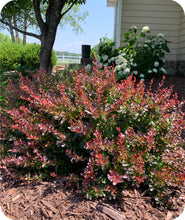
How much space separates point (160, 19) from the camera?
24.3 ft

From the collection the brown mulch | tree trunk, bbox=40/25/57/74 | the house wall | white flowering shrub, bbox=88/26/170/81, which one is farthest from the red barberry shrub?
the house wall

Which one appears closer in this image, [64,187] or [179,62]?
[64,187]

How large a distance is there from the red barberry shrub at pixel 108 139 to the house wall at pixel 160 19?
547 cm

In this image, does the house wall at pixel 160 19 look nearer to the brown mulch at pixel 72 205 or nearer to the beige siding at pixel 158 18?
the beige siding at pixel 158 18

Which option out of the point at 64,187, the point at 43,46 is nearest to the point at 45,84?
the point at 64,187

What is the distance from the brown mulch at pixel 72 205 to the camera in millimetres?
1958

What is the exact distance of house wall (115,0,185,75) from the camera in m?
7.19

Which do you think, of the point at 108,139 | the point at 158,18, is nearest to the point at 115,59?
the point at 158,18

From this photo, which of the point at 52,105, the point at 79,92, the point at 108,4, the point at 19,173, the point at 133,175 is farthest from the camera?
the point at 108,4

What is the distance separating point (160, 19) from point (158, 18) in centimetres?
8

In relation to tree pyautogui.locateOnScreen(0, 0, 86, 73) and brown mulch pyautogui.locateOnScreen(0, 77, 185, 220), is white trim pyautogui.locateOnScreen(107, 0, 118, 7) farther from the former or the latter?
brown mulch pyautogui.locateOnScreen(0, 77, 185, 220)

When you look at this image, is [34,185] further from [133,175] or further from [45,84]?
[45,84]

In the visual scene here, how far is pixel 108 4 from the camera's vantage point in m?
12.0

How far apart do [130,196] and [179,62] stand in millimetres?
6407
